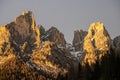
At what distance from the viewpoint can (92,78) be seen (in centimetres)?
14188

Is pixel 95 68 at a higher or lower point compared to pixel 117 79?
higher

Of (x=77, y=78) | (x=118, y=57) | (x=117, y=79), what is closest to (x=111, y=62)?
(x=118, y=57)

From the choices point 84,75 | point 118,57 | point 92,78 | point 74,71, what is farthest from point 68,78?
point 118,57

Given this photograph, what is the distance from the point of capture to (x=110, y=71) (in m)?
131

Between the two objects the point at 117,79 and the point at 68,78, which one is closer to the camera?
the point at 117,79

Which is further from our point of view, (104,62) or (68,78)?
(68,78)

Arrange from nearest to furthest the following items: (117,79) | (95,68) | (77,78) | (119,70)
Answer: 1. (117,79)
2. (119,70)
3. (95,68)
4. (77,78)

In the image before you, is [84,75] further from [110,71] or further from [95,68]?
[110,71]

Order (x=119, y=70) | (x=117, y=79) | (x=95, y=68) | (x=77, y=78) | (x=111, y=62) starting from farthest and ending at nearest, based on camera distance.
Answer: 1. (x=77, y=78)
2. (x=95, y=68)
3. (x=111, y=62)
4. (x=119, y=70)
5. (x=117, y=79)

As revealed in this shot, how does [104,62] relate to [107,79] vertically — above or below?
above

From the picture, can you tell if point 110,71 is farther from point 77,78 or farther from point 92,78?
point 77,78

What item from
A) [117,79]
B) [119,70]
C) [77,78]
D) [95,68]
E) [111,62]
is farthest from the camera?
[77,78]

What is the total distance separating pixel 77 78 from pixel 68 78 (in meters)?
11.2

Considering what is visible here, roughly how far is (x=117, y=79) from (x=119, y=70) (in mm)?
8816
